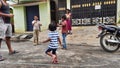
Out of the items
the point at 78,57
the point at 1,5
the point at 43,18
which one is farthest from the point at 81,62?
the point at 43,18

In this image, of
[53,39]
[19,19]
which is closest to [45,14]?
[19,19]

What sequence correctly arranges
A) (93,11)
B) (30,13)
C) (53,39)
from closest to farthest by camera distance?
(53,39) → (93,11) → (30,13)

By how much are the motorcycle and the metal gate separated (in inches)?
285

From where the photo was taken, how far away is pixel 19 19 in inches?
824

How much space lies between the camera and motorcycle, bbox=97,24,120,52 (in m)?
8.95

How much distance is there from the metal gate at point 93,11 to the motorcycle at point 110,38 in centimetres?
723

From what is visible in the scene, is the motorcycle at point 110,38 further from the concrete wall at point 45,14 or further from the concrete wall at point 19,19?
the concrete wall at point 19,19

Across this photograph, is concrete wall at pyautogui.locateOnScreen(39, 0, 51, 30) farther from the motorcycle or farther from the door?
the motorcycle

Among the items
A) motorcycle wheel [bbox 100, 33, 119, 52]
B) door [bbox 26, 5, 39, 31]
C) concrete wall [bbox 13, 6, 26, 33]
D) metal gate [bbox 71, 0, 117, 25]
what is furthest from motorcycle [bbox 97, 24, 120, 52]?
concrete wall [bbox 13, 6, 26, 33]

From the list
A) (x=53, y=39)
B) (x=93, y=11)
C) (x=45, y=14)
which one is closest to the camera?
(x=53, y=39)

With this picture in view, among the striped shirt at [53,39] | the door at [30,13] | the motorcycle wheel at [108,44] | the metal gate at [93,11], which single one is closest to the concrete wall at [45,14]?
the door at [30,13]

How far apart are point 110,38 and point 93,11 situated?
25.5ft

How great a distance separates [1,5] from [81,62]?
2984mm

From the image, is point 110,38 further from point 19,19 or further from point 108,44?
point 19,19
